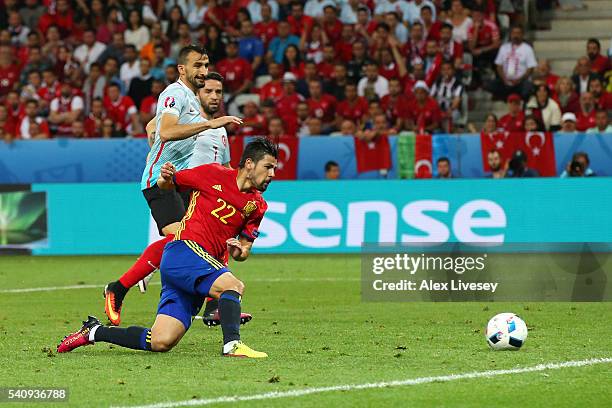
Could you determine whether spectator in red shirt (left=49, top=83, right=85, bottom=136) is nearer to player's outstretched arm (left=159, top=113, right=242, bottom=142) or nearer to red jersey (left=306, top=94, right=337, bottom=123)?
red jersey (left=306, top=94, right=337, bottom=123)

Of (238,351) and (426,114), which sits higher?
(426,114)

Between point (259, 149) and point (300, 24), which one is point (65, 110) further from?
point (259, 149)

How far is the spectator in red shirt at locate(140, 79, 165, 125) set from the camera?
68.4 feet

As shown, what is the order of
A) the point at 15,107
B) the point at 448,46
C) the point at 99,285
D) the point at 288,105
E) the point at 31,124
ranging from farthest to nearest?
the point at 15,107, the point at 31,124, the point at 448,46, the point at 288,105, the point at 99,285

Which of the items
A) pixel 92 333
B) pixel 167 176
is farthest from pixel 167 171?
pixel 92 333

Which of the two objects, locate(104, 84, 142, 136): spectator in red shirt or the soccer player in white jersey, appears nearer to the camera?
the soccer player in white jersey

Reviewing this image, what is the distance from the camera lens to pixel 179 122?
10.0m

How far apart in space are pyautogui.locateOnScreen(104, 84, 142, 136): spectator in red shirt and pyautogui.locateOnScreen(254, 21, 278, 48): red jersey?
9.38ft

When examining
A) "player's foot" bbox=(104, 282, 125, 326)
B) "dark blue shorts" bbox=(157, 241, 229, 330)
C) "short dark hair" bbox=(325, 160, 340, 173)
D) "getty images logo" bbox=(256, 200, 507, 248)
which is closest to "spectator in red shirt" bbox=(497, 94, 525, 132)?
"getty images logo" bbox=(256, 200, 507, 248)

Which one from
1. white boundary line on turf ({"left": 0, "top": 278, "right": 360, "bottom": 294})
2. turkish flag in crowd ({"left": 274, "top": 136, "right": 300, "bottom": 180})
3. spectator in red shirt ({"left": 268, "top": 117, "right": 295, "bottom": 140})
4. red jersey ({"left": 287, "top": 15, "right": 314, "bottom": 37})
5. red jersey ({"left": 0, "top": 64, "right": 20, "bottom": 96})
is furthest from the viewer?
red jersey ({"left": 0, "top": 64, "right": 20, "bottom": 96})

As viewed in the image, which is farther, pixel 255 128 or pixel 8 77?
pixel 8 77

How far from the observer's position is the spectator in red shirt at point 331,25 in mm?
22094

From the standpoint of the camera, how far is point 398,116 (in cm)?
1994

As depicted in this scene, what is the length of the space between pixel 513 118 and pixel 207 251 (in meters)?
11.5
